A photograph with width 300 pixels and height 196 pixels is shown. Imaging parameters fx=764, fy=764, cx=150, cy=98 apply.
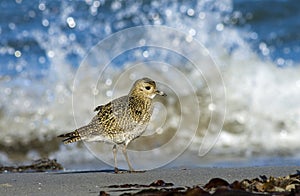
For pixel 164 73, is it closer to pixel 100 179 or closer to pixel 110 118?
pixel 110 118

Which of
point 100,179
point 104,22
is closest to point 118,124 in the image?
point 100,179

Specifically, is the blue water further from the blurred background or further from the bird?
the bird

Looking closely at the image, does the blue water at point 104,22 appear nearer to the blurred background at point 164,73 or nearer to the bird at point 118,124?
the blurred background at point 164,73

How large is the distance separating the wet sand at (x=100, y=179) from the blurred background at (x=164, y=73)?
1.34m

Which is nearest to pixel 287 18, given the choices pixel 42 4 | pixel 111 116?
pixel 42 4

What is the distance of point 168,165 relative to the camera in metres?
8.37

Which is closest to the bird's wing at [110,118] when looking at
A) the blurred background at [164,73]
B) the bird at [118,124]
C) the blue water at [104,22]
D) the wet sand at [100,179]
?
the bird at [118,124]

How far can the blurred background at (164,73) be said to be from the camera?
9406mm

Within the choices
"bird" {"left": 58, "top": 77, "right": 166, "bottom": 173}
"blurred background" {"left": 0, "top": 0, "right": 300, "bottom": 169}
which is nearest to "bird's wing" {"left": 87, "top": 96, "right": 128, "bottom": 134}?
"bird" {"left": 58, "top": 77, "right": 166, "bottom": 173}

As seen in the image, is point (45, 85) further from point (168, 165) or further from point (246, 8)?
point (246, 8)

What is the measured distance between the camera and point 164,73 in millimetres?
11164

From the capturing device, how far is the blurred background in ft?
30.9

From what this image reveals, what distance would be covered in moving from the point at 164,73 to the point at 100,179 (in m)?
4.99

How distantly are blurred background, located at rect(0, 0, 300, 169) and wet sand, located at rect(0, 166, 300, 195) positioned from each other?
1342 millimetres
